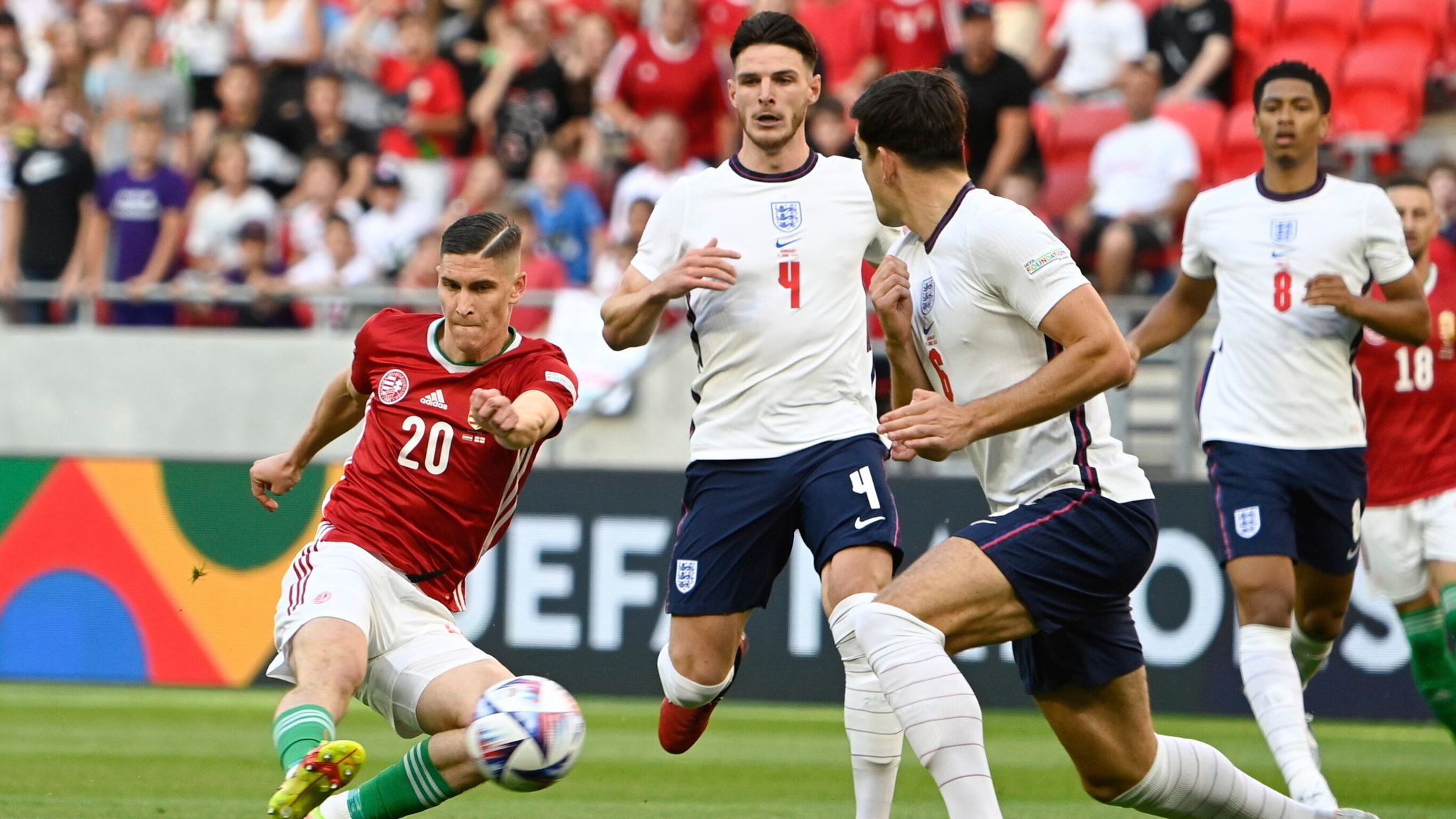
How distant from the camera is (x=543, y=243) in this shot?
14617 millimetres

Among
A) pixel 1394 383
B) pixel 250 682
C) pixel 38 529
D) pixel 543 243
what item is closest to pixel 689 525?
pixel 1394 383

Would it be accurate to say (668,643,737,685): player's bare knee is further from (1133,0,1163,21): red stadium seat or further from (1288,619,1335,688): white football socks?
(1133,0,1163,21): red stadium seat

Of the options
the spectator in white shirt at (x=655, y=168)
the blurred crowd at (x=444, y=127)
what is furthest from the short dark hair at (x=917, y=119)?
the spectator in white shirt at (x=655, y=168)

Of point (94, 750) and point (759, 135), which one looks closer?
point (759, 135)

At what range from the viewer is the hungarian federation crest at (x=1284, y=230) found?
7461mm

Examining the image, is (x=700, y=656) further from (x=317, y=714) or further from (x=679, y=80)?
(x=679, y=80)

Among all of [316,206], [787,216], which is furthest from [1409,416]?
[316,206]

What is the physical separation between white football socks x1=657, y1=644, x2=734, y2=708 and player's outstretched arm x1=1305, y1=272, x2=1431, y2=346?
103 inches

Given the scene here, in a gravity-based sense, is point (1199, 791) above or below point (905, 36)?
below

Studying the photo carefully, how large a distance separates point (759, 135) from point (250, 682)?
6871 millimetres

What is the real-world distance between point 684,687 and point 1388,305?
3009 millimetres

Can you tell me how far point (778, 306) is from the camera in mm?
6656

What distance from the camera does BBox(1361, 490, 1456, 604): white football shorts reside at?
8102 mm

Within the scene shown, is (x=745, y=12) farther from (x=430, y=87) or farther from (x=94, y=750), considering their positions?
Result: (x=94, y=750)
